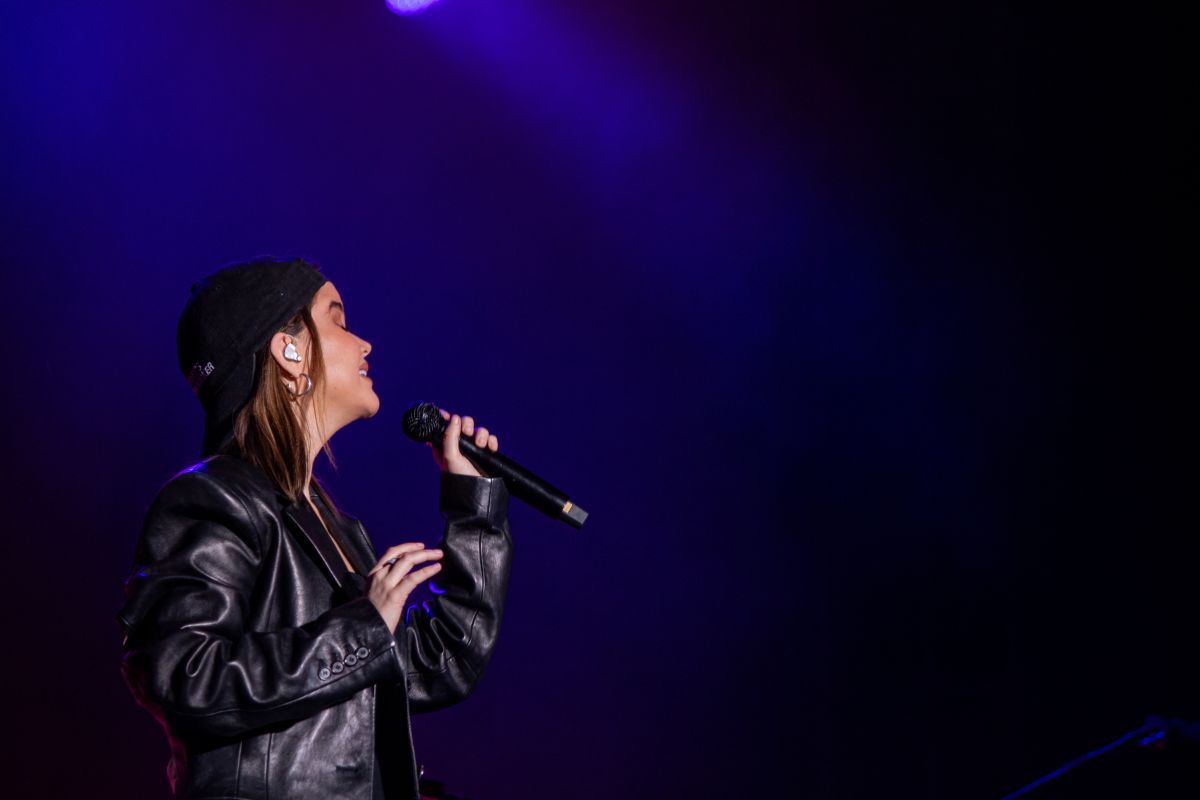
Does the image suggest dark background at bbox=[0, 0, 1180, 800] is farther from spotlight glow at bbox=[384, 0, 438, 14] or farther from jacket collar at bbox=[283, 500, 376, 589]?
jacket collar at bbox=[283, 500, 376, 589]

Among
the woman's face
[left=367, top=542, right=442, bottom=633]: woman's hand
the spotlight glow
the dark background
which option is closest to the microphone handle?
the woman's face

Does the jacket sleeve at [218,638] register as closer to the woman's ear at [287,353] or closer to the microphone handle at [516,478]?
the woman's ear at [287,353]

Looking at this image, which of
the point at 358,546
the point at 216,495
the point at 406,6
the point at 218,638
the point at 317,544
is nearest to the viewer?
the point at 218,638

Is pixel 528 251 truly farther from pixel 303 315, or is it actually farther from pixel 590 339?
pixel 303 315

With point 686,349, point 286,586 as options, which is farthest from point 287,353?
point 686,349

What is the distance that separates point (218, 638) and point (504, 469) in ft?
2.04

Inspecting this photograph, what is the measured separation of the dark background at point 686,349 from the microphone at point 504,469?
1.52 m

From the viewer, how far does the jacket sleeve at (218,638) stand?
1.32 m

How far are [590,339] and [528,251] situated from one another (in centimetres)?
37

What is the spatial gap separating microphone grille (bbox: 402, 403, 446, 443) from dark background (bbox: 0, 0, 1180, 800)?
4.97 feet

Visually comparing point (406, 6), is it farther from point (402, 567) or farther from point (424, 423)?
point (402, 567)

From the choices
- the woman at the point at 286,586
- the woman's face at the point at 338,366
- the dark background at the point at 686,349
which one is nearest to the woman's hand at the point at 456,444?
the woman at the point at 286,586

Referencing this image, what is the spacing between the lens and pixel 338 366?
1776 mm

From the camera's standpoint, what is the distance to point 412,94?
3477 millimetres
